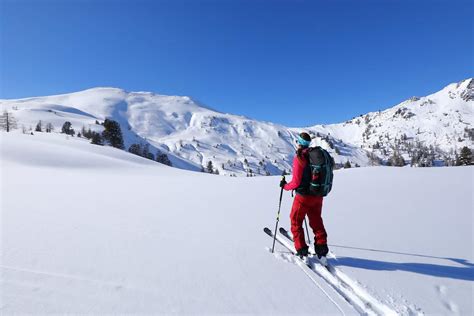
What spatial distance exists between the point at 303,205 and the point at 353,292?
73.9 inches

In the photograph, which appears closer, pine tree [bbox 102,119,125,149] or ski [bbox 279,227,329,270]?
ski [bbox 279,227,329,270]

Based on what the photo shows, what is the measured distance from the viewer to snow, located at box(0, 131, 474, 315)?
11.9ft

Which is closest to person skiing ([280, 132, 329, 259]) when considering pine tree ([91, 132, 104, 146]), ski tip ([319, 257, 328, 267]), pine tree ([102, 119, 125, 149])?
ski tip ([319, 257, 328, 267])

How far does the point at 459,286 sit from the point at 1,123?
131 meters

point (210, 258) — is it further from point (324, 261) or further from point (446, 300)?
point (446, 300)

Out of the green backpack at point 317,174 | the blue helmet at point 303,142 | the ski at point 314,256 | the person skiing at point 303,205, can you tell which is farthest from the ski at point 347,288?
the blue helmet at point 303,142

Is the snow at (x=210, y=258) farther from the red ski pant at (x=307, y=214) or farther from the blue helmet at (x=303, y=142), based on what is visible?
the blue helmet at (x=303, y=142)

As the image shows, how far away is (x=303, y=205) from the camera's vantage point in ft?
18.6

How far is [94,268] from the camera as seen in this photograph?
437cm

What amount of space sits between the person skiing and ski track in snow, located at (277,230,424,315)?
0.31 m

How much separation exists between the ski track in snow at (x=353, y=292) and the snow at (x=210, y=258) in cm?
4

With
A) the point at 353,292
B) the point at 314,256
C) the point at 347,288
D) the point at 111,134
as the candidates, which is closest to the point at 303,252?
the point at 314,256

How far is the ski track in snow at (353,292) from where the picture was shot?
3.72m

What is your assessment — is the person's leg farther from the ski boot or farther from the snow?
the snow
